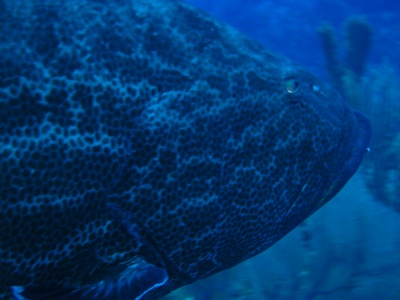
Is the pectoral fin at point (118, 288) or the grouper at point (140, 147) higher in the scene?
the grouper at point (140, 147)

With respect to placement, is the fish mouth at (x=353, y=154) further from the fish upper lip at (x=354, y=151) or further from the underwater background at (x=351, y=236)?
the underwater background at (x=351, y=236)

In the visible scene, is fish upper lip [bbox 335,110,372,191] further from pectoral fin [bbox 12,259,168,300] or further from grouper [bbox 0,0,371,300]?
pectoral fin [bbox 12,259,168,300]

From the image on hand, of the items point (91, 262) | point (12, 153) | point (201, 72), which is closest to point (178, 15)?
point (201, 72)

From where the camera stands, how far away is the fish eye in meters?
1.91

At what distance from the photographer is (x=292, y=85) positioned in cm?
192

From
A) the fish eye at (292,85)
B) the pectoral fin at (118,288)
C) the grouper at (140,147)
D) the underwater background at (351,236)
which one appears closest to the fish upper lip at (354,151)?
the grouper at (140,147)

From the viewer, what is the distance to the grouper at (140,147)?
1342 millimetres

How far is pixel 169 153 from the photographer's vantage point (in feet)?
5.14

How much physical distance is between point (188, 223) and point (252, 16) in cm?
2096

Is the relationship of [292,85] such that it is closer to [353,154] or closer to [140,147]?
[353,154]

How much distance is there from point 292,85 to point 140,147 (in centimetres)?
101

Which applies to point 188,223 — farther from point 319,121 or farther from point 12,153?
point 319,121

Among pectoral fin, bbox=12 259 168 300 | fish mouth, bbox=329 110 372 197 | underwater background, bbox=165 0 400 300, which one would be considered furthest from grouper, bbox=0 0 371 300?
underwater background, bbox=165 0 400 300

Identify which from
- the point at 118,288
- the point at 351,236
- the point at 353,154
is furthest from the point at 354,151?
the point at 351,236
